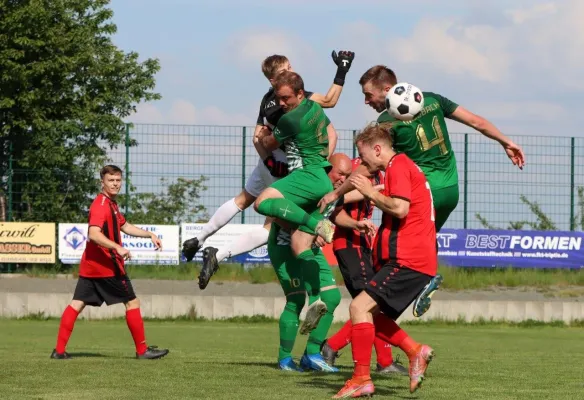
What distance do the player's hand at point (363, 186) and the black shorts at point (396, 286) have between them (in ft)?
1.78

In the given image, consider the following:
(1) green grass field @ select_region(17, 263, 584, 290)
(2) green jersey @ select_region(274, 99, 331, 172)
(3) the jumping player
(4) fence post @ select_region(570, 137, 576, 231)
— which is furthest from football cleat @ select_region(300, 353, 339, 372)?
(4) fence post @ select_region(570, 137, 576, 231)

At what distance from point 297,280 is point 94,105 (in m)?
19.9

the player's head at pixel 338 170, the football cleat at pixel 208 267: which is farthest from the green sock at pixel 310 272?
the football cleat at pixel 208 267

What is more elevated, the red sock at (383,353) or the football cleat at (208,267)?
the football cleat at (208,267)

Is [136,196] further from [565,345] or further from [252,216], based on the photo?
[565,345]

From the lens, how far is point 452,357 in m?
12.1

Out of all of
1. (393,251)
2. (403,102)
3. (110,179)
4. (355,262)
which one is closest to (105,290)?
(110,179)

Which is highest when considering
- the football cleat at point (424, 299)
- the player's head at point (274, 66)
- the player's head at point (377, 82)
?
the player's head at point (274, 66)

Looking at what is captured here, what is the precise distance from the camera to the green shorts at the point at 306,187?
9859mm

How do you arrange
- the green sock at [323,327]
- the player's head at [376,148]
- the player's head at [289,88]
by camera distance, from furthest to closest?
the green sock at [323,327]
the player's head at [289,88]
the player's head at [376,148]

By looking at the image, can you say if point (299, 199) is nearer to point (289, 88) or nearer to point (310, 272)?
point (310, 272)

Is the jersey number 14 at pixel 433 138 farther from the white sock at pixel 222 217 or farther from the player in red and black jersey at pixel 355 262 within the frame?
the white sock at pixel 222 217

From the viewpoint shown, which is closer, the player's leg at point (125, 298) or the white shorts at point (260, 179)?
the white shorts at point (260, 179)

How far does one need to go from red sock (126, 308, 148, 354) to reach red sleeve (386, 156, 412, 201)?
430 centimetres
